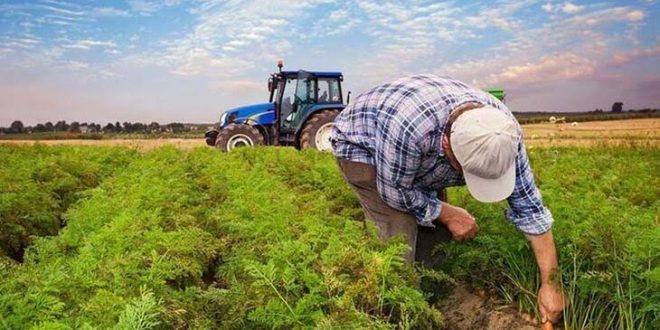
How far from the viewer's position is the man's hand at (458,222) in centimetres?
501

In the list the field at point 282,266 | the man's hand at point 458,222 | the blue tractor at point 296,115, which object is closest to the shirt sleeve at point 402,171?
the man's hand at point 458,222

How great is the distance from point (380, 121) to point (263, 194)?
2817 mm

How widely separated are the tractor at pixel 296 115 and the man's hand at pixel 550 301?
13.4 m

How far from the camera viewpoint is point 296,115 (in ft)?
62.7

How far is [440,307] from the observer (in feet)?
18.2

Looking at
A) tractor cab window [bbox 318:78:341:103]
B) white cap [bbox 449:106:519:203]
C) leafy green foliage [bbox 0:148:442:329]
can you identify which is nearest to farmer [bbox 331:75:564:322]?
white cap [bbox 449:106:519:203]

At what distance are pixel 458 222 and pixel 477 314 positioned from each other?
828mm

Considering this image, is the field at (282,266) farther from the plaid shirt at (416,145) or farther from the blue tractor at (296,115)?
the blue tractor at (296,115)

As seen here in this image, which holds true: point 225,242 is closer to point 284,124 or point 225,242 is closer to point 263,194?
point 263,194

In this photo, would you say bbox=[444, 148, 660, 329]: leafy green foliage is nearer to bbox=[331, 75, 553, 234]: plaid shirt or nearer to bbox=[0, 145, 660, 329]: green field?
bbox=[0, 145, 660, 329]: green field

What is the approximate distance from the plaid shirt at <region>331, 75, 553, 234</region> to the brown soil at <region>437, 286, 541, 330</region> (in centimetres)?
85

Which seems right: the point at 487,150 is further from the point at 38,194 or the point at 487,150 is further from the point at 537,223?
the point at 38,194

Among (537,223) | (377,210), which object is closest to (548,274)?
(537,223)

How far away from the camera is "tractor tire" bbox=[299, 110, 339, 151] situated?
720 inches
